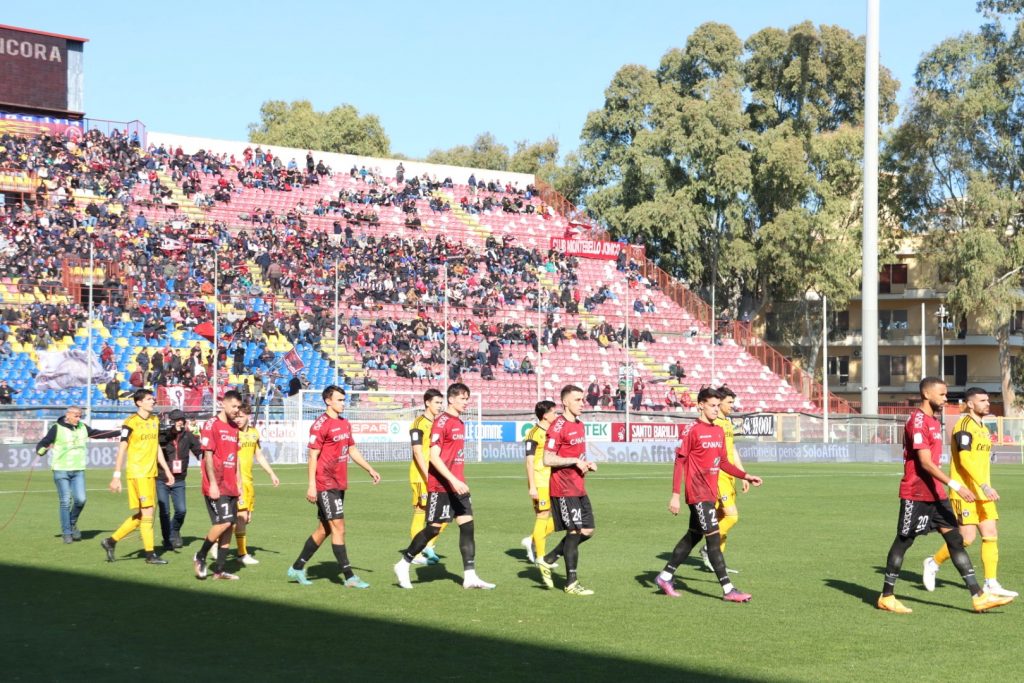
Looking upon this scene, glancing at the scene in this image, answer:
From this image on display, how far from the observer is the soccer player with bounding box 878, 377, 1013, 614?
42.1 feet

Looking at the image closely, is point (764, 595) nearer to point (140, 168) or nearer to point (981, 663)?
point (981, 663)

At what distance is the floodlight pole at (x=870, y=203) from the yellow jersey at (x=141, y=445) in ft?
132

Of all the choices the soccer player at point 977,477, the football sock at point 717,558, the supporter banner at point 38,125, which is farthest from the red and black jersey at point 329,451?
the supporter banner at point 38,125

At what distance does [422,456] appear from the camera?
15.3m

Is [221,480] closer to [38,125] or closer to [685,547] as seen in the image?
[685,547]

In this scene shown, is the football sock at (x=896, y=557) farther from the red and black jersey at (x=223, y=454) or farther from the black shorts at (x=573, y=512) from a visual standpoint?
the red and black jersey at (x=223, y=454)

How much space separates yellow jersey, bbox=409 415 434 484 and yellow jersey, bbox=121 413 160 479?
3.30 metres

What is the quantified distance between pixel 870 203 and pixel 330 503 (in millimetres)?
42215

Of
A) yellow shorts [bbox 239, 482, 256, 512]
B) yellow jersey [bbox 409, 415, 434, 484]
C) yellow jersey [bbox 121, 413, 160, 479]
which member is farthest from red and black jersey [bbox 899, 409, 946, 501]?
yellow jersey [bbox 121, 413, 160, 479]

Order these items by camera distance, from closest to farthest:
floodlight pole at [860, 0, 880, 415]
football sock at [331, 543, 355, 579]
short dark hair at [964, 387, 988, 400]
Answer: short dark hair at [964, 387, 988, 400]
football sock at [331, 543, 355, 579]
floodlight pole at [860, 0, 880, 415]

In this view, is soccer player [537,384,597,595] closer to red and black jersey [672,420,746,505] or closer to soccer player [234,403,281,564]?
red and black jersey [672,420,746,505]

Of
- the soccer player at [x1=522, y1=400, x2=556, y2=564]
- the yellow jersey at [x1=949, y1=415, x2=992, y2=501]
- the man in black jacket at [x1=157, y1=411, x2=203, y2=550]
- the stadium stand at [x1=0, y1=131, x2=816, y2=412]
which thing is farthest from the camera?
the stadium stand at [x1=0, y1=131, x2=816, y2=412]

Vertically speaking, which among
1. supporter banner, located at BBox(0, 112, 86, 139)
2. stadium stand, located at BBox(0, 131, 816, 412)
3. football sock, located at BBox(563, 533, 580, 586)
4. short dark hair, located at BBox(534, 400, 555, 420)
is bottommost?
football sock, located at BBox(563, 533, 580, 586)

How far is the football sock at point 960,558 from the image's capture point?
12.9 m
